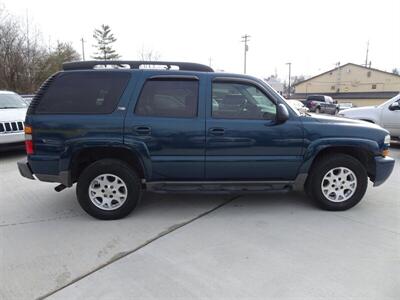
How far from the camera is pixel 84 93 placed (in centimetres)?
363

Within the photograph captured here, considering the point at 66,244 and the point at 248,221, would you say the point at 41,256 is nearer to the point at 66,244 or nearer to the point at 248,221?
the point at 66,244

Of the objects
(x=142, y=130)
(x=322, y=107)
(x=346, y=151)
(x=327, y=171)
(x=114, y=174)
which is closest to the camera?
(x=142, y=130)

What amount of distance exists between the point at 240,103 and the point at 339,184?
171cm

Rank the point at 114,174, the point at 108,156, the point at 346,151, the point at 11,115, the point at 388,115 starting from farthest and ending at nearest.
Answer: the point at 388,115 < the point at 11,115 < the point at 346,151 < the point at 108,156 < the point at 114,174

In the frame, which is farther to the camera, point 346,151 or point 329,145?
point 346,151

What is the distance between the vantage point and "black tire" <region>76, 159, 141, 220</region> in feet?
12.0

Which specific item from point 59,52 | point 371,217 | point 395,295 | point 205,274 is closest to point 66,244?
point 205,274

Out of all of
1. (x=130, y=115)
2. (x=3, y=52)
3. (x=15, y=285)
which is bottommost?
(x=15, y=285)

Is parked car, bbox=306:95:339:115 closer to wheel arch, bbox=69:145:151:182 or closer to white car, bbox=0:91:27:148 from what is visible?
white car, bbox=0:91:27:148

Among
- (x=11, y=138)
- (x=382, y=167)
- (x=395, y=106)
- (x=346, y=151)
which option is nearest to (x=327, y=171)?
(x=346, y=151)

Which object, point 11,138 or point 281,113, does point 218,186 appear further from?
point 11,138

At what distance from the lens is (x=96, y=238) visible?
329 cm

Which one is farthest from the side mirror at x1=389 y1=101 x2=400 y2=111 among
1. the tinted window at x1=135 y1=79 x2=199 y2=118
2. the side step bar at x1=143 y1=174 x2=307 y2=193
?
the tinted window at x1=135 y1=79 x2=199 y2=118

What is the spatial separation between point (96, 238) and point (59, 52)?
32075 millimetres
